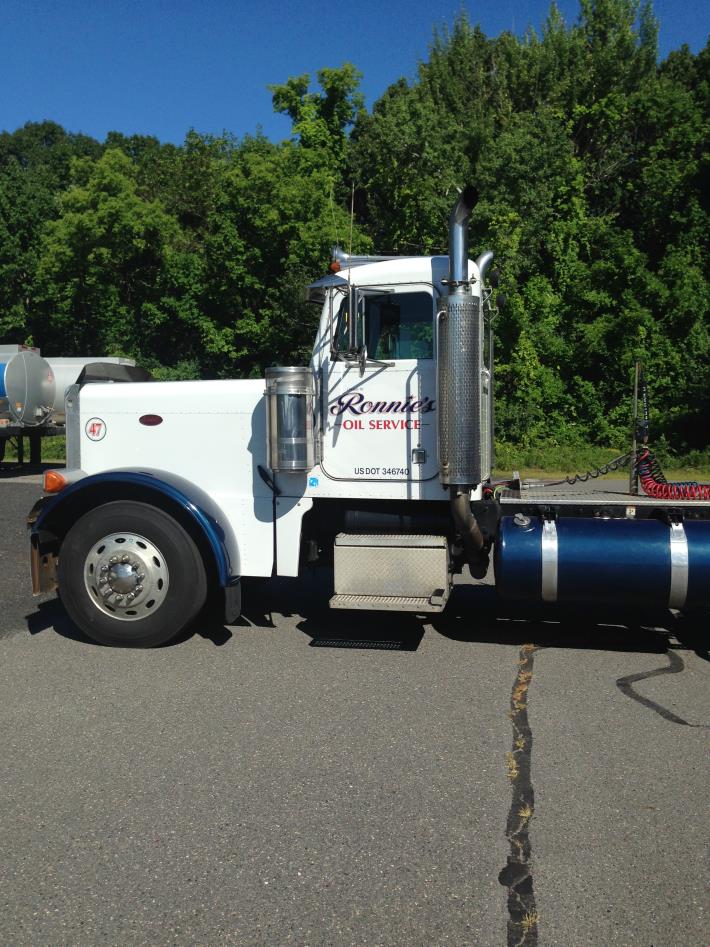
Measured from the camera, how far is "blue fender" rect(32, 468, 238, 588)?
242 inches

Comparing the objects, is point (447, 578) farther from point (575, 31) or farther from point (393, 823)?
point (575, 31)

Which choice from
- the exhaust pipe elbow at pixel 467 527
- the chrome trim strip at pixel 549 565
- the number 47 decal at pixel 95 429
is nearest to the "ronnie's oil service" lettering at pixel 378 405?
the exhaust pipe elbow at pixel 467 527

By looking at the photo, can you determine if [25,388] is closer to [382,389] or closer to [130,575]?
[130,575]

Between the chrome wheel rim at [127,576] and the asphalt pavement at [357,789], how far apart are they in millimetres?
343

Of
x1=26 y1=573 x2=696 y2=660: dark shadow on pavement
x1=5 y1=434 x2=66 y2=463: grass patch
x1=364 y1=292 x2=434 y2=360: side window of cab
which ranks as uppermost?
x1=364 y1=292 x2=434 y2=360: side window of cab

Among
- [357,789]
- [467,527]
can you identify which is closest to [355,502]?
[467,527]

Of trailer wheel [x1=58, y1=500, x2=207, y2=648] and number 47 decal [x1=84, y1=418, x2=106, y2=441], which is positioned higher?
number 47 decal [x1=84, y1=418, x2=106, y2=441]

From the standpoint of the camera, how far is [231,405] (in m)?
6.57

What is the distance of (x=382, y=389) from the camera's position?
20.5 feet

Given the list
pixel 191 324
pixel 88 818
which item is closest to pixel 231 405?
pixel 88 818

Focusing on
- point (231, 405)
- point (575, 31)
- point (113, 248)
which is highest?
point (575, 31)

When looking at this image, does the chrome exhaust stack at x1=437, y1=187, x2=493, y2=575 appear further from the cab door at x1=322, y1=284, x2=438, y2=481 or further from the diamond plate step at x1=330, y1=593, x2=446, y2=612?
the diamond plate step at x1=330, y1=593, x2=446, y2=612

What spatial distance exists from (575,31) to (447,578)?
3663 cm

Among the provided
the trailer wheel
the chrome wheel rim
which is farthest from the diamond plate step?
the chrome wheel rim
